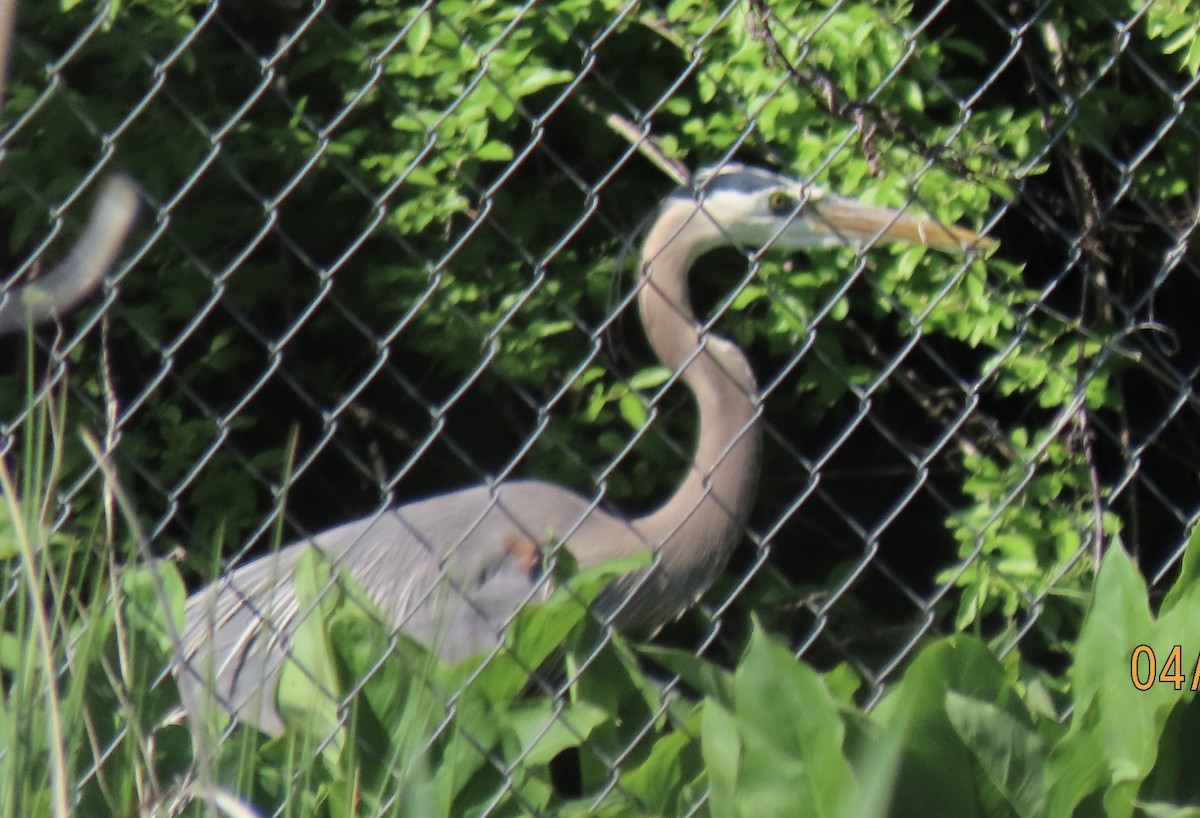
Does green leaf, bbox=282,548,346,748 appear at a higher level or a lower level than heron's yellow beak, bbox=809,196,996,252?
higher

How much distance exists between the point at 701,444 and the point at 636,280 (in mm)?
576

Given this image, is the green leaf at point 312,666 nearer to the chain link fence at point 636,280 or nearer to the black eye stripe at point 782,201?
the chain link fence at point 636,280

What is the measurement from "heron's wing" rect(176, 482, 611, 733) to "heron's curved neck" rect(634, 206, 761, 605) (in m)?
0.20

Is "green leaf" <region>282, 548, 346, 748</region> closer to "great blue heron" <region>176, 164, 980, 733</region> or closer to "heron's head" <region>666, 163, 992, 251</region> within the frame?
"great blue heron" <region>176, 164, 980, 733</region>

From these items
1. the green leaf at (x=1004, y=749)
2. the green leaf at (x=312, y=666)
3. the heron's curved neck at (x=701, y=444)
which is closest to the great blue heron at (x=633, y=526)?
the heron's curved neck at (x=701, y=444)

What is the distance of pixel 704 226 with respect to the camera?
3.16 meters

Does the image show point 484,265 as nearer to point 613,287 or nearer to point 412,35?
point 613,287

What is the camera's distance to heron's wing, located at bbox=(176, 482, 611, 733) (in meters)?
2.77

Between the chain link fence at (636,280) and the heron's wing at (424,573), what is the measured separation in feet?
0.47

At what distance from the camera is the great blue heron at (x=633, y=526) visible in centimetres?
282

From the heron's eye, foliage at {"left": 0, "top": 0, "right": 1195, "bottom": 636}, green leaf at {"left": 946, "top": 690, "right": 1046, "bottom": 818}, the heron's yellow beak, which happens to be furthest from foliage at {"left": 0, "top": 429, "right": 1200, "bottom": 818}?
the heron's eye

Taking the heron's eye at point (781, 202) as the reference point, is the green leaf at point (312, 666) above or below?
above

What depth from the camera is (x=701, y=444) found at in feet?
9.96

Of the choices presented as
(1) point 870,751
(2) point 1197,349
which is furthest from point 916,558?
(1) point 870,751
